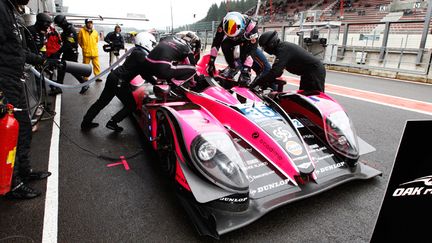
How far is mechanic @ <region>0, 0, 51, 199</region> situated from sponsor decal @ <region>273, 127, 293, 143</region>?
2.22 metres

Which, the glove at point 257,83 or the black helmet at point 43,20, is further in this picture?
the black helmet at point 43,20

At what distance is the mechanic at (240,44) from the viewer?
4.32m

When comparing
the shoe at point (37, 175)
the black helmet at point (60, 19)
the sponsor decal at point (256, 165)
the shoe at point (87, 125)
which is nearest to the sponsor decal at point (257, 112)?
the sponsor decal at point (256, 165)

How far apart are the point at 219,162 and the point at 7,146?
1.55m

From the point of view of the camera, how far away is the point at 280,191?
2242 millimetres

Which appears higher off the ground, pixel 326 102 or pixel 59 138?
pixel 326 102

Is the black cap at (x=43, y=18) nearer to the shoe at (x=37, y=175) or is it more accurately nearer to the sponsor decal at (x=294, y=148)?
the shoe at (x=37, y=175)

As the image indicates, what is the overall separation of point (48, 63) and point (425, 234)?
134 inches

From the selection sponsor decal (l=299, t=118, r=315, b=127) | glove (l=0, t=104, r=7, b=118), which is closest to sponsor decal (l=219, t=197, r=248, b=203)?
sponsor decal (l=299, t=118, r=315, b=127)

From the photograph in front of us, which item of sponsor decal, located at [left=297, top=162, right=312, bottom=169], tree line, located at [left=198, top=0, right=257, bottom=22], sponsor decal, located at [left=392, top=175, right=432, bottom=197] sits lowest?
sponsor decal, located at [left=297, top=162, right=312, bottom=169]

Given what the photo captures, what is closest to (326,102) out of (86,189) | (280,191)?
(280,191)

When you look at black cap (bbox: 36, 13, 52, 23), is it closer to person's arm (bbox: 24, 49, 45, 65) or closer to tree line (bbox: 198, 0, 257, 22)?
person's arm (bbox: 24, 49, 45, 65)

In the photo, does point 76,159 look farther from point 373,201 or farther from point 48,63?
point 373,201

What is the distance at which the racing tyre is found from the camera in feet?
8.15
